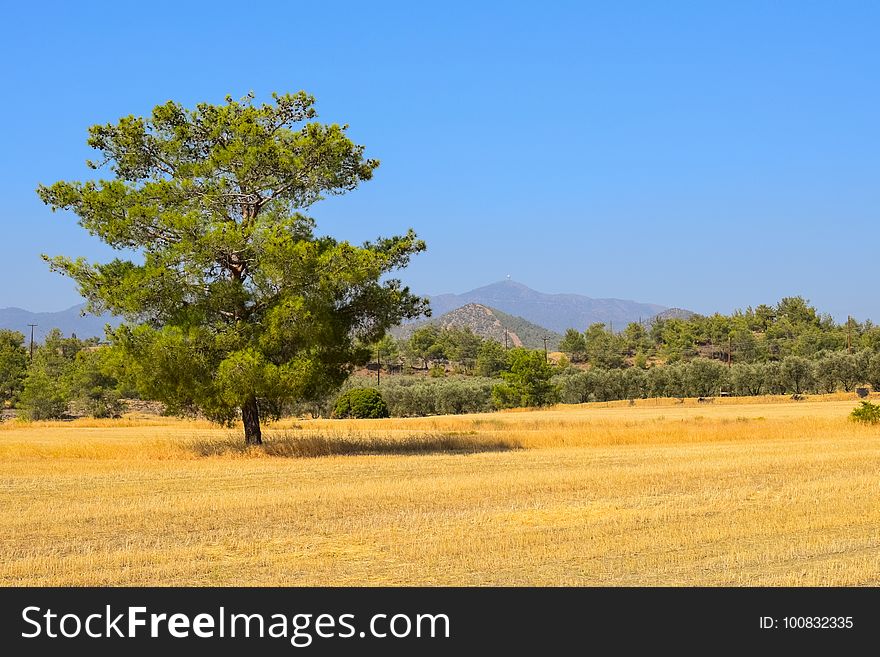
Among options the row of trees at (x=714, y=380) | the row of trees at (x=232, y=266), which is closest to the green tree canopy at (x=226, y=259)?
the row of trees at (x=232, y=266)

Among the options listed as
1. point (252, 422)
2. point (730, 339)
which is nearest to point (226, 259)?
point (252, 422)

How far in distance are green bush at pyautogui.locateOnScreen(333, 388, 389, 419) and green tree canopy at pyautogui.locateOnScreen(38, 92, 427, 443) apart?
39.5 m

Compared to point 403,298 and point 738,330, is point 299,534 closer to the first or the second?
point 403,298

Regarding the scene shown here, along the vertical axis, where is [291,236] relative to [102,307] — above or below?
above

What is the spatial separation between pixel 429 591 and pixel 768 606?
368 centimetres

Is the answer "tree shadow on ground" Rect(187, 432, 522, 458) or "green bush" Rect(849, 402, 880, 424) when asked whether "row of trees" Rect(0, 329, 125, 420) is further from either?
"green bush" Rect(849, 402, 880, 424)

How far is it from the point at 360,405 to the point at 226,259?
41939 millimetres

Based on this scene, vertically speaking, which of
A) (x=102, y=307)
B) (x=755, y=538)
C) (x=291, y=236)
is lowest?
(x=755, y=538)

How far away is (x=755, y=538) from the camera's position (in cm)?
1448

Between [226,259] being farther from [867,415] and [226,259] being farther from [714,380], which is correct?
[714,380]

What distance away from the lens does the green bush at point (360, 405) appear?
73.0 m

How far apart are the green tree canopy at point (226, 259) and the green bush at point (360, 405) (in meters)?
39.5

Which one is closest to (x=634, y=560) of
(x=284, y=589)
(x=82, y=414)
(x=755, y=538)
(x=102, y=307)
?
(x=755, y=538)

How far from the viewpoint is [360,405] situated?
72.9 metres
